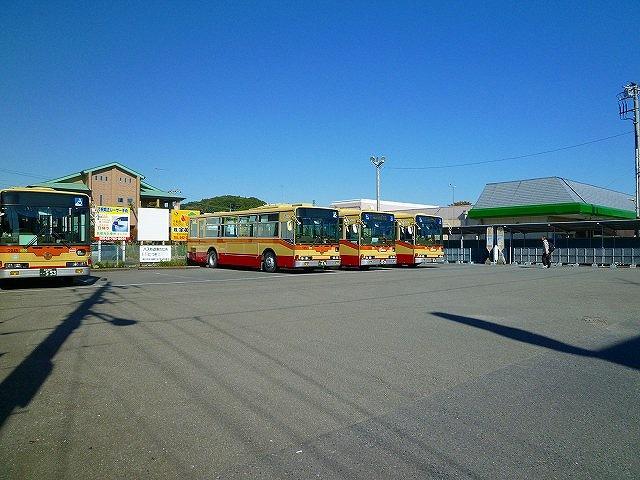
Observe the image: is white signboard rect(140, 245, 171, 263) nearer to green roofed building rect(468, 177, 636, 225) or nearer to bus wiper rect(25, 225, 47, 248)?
bus wiper rect(25, 225, 47, 248)

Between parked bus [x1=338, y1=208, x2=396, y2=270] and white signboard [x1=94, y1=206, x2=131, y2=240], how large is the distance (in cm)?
1341

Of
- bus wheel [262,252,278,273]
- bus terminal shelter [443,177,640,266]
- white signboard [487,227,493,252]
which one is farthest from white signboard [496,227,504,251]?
bus wheel [262,252,278,273]

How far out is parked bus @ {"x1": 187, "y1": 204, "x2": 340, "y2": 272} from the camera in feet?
74.2

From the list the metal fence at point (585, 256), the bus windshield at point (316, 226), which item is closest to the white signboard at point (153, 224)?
the bus windshield at point (316, 226)

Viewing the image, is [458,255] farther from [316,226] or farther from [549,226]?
[316,226]

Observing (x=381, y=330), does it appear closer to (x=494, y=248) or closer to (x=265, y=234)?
(x=265, y=234)

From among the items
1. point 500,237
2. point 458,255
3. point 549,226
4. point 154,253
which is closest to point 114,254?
point 154,253

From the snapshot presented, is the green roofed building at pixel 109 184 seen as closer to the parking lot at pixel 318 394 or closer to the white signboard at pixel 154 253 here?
the white signboard at pixel 154 253

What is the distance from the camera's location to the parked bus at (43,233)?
15609mm

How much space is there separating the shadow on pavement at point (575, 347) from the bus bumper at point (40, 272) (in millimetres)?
12513

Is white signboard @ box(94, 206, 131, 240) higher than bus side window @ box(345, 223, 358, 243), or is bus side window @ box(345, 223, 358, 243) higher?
white signboard @ box(94, 206, 131, 240)

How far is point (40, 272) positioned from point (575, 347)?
14.9 meters

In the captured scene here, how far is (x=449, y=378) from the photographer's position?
19.5 feet

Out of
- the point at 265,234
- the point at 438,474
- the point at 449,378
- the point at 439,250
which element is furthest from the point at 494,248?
the point at 438,474
